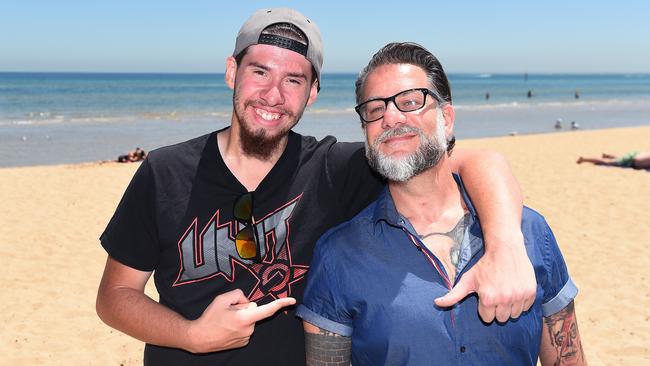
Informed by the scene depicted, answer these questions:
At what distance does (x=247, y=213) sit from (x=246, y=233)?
9 centimetres

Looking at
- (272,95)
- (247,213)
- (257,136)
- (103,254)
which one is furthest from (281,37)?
(103,254)

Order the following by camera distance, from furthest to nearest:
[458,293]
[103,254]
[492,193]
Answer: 1. [103,254]
2. [492,193]
3. [458,293]

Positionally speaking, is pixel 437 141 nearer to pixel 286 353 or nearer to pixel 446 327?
pixel 446 327

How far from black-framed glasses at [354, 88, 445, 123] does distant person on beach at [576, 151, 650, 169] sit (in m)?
15.7

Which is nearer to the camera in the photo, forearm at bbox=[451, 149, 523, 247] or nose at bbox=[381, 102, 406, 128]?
forearm at bbox=[451, 149, 523, 247]

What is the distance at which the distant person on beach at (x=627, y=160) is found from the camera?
16.0 m

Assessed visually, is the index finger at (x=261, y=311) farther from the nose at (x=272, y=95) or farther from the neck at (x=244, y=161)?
the nose at (x=272, y=95)

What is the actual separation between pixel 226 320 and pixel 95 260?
7653mm

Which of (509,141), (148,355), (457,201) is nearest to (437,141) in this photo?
(457,201)

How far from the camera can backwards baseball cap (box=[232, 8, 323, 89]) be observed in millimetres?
2727

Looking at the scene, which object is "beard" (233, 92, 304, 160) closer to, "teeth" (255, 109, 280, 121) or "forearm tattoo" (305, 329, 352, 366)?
"teeth" (255, 109, 280, 121)

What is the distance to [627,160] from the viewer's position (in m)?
16.5

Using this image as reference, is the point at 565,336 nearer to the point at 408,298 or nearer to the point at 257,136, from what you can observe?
the point at 408,298

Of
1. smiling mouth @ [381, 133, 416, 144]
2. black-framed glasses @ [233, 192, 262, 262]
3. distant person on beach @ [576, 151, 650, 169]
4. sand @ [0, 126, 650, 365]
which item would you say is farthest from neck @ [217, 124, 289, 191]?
distant person on beach @ [576, 151, 650, 169]
